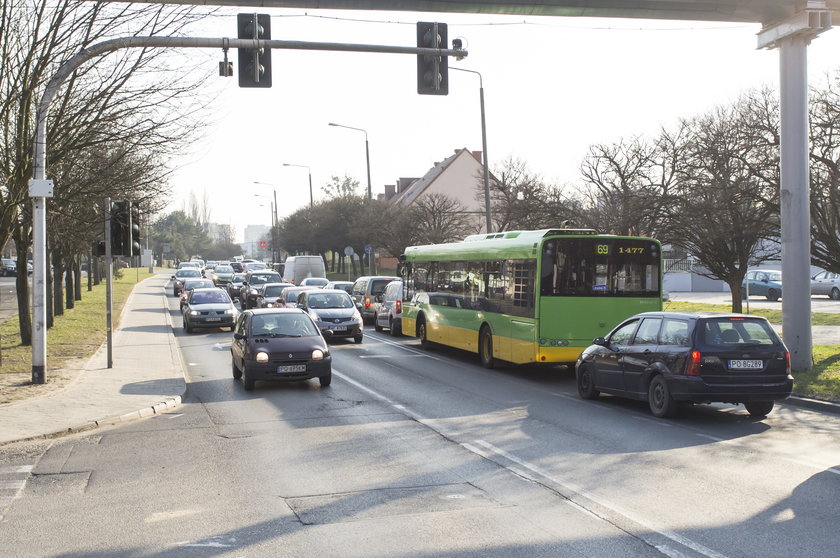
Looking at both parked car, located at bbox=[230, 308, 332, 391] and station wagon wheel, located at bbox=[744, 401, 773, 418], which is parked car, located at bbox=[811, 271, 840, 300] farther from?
parked car, located at bbox=[230, 308, 332, 391]

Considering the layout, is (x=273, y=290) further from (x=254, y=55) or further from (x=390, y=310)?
(x=254, y=55)

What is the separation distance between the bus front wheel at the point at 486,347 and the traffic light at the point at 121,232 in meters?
8.12

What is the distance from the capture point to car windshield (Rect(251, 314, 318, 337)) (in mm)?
16312

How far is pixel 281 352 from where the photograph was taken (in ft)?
50.9

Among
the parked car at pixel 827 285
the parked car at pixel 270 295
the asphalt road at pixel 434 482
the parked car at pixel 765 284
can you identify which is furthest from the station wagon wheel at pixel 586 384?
the parked car at pixel 827 285

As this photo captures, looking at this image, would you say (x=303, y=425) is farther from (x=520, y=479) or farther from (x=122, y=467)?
(x=520, y=479)

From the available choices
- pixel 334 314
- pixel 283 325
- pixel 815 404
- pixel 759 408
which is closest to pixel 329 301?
pixel 334 314

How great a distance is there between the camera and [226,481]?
334 inches

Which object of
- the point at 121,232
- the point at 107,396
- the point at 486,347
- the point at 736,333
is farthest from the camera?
the point at 486,347

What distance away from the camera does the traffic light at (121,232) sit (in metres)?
17.6

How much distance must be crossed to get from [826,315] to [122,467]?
28894 mm

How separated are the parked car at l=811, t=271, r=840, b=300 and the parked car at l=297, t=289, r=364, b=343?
91.1 ft

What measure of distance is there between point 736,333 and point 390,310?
701 inches

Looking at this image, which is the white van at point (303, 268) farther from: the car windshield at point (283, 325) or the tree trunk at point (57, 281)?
the car windshield at point (283, 325)
